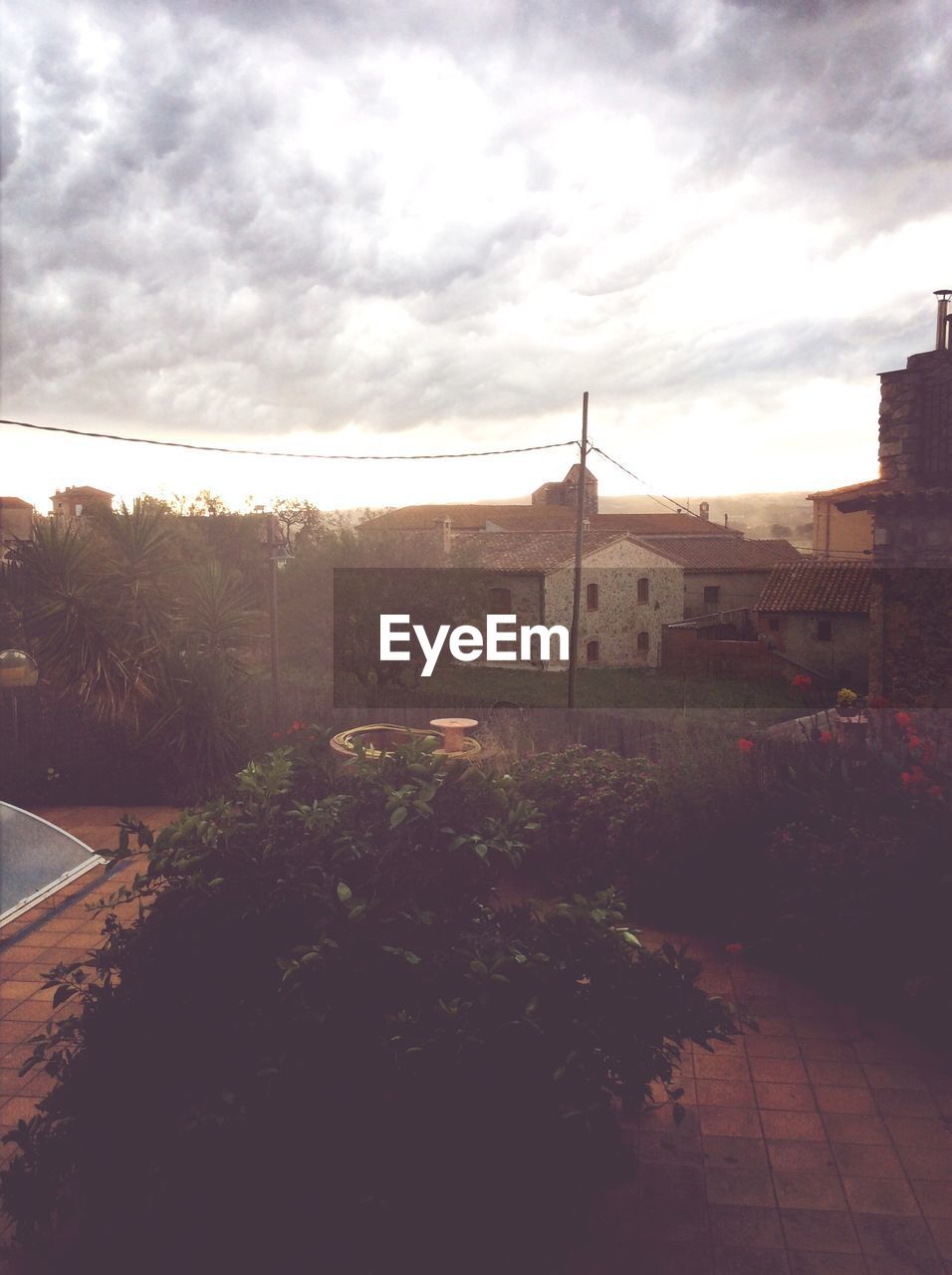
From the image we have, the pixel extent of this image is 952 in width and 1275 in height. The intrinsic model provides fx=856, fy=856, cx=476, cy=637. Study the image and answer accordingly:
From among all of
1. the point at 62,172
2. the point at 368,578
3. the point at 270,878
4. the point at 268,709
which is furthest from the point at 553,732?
the point at 368,578

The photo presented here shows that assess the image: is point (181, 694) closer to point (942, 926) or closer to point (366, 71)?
point (366, 71)

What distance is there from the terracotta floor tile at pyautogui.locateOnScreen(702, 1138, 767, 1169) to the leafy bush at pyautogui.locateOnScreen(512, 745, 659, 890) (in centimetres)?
281

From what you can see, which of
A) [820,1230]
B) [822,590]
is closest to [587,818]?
[820,1230]

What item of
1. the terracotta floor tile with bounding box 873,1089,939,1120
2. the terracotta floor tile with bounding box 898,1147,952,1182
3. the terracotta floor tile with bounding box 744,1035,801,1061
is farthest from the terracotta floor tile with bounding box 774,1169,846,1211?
the terracotta floor tile with bounding box 744,1035,801,1061

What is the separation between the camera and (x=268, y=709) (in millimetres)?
13484

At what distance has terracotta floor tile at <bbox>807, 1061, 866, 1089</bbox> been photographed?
4.43 m

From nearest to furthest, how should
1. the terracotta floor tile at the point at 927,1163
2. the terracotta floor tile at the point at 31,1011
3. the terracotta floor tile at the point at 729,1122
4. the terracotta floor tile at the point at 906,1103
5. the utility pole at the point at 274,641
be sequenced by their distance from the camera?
the terracotta floor tile at the point at 927,1163
the terracotta floor tile at the point at 729,1122
the terracotta floor tile at the point at 906,1103
the terracotta floor tile at the point at 31,1011
the utility pole at the point at 274,641

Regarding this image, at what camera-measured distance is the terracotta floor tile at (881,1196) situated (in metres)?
3.46

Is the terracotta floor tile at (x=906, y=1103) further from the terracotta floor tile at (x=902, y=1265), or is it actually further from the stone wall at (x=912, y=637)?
the stone wall at (x=912, y=637)

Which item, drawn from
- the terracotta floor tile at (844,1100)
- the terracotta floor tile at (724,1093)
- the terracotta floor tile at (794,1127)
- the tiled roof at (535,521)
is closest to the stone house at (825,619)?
the tiled roof at (535,521)

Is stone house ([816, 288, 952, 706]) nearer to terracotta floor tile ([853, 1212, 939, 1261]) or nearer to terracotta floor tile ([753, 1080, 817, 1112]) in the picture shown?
terracotta floor tile ([753, 1080, 817, 1112])

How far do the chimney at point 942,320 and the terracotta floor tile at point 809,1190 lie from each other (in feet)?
35.8

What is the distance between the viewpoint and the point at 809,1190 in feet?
11.8

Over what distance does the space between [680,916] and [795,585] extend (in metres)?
26.6
